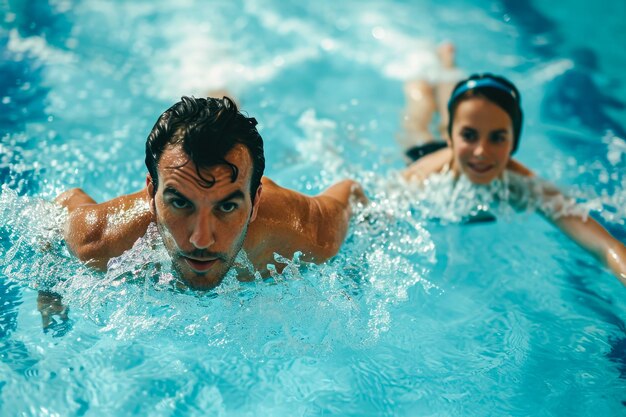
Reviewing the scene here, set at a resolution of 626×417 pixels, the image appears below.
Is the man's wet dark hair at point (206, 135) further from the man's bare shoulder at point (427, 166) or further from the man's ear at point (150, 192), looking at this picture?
the man's bare shoulder at point (427, 166)

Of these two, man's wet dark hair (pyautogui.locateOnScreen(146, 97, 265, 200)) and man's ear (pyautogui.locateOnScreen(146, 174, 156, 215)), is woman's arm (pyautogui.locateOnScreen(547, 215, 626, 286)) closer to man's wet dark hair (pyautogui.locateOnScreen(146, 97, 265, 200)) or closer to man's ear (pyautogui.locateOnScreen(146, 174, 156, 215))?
man's wet dark hair (pyautogui.locateOnScreen(146, 97, 265, 200))

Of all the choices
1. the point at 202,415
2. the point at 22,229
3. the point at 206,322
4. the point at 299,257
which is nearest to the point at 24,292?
the point at 22,229

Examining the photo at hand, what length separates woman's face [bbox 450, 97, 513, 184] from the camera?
12.3 ft

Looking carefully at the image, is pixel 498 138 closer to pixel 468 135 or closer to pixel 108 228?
pixel 468 135

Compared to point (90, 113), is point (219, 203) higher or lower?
higher

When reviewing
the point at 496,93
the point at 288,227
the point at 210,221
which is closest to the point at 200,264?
the point at 210,221

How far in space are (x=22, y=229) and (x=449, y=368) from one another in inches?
80.8

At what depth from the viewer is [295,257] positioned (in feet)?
9.73

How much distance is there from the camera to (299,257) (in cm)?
299

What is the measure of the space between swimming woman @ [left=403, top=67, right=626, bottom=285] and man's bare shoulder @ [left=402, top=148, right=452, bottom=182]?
5 cm

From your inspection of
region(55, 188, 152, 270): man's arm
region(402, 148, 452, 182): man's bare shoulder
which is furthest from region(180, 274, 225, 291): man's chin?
region(402, 148, 452, 182): man's bare shoulder

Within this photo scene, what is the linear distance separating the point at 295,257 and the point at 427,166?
59.9 inches

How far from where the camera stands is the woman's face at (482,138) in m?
3.76

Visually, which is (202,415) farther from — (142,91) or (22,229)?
(142,91)
